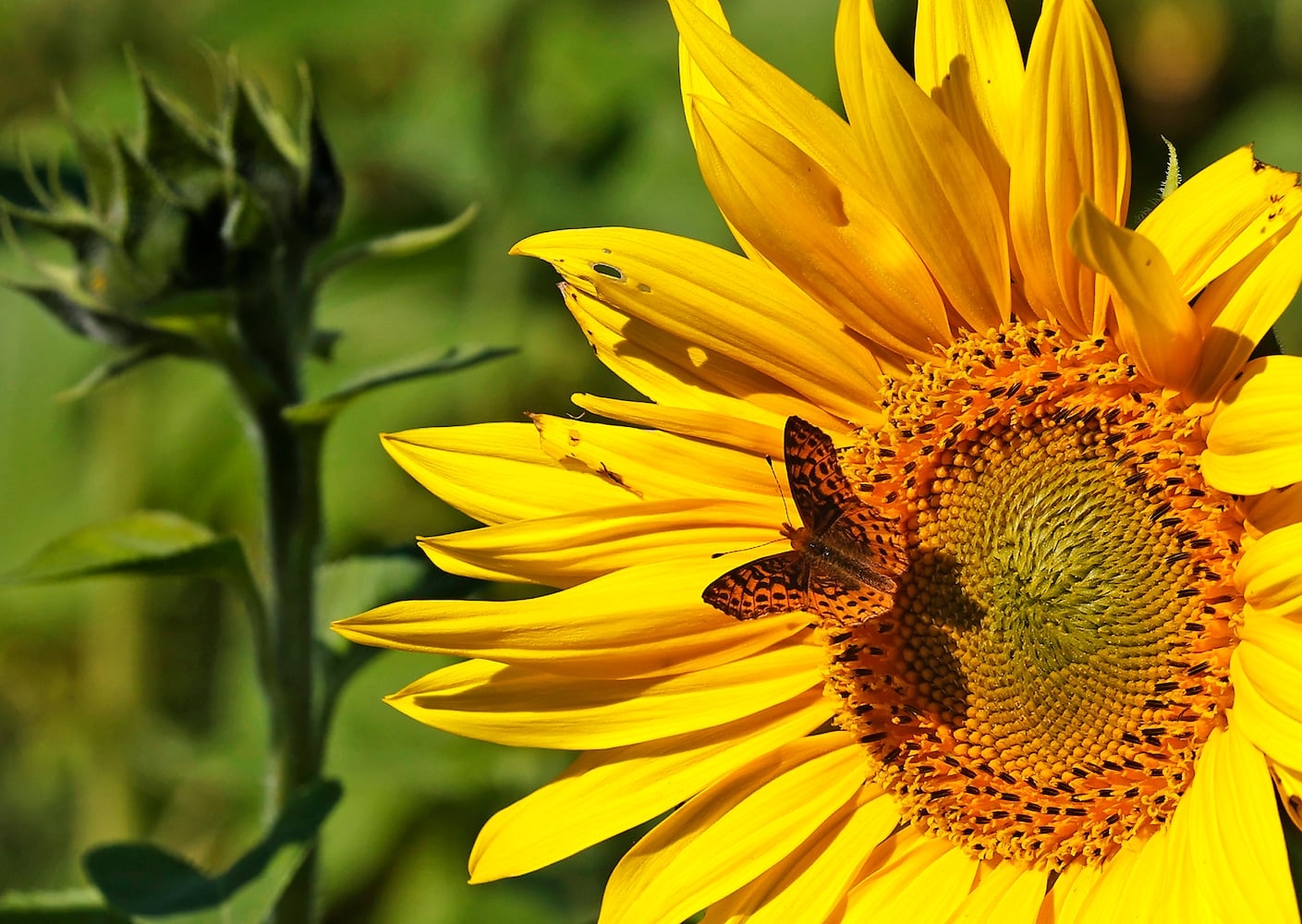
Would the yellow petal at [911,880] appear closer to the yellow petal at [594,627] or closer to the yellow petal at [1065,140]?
the yellow petal at [594,627]

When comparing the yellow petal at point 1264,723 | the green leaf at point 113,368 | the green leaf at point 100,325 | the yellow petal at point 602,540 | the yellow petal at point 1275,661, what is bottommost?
the yellow petal at point 1264,723

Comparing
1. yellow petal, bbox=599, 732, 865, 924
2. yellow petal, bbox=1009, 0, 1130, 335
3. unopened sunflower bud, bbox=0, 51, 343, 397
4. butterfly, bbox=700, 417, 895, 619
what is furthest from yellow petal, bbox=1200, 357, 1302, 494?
unopened sunflower bud, bbox=0, 51, 343, 397

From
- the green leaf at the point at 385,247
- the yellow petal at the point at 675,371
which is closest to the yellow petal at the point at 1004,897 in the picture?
the yellow petal at the point at 675,371

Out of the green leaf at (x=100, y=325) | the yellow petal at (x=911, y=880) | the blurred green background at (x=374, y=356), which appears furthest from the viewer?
the blurred green background at (x=374, y=356)

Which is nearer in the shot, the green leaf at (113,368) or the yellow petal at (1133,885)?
the yellow petal at (1133,885)

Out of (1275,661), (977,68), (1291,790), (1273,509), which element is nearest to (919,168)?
(977,68)

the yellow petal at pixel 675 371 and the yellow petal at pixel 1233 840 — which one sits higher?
the yellow petal at pixel 675 371

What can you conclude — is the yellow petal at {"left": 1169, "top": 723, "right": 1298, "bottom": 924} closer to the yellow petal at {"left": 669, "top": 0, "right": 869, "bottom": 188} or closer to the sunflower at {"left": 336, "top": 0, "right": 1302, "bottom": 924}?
the sunflower at {"left": 336, "top": 0, "right": 1302, "bottom": 924}

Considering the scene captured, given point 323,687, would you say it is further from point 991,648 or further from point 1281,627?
point 1281,627
